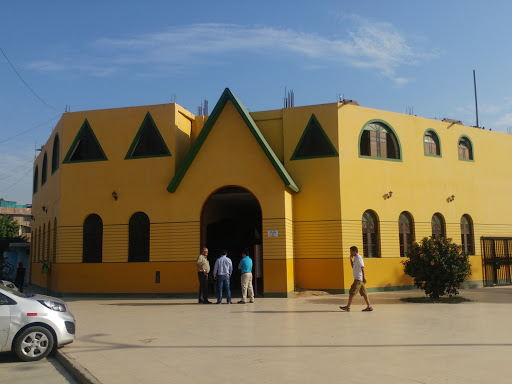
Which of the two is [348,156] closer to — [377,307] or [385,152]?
[385,152]

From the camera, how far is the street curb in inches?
268

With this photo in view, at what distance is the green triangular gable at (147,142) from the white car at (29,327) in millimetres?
11892

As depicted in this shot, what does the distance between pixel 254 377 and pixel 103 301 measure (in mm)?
12712

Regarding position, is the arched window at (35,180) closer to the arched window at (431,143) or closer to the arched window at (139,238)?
the arched window at (139,238)

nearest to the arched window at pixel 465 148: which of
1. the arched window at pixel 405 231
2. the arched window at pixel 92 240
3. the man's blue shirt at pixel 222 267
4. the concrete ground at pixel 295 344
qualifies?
the arched window at pixel 405 231

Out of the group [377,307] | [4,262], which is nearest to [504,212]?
[377,307]

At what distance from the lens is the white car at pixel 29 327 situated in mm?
8336

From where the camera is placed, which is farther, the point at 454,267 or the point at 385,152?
the point at 385,152

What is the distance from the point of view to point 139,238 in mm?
19938

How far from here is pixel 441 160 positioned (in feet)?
71.5

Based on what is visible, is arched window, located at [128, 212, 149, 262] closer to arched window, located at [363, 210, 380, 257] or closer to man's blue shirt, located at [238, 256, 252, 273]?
man's blue shirt, located at [238, 256, 252, 273]

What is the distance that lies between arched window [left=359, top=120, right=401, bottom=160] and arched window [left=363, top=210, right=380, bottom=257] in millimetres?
2576

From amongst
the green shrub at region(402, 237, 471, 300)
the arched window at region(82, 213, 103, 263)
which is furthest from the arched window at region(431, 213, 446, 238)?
the arched window at region(82, 213, 103, 263)

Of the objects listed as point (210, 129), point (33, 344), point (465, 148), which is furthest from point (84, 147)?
point (465, 148)
